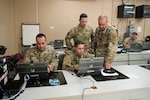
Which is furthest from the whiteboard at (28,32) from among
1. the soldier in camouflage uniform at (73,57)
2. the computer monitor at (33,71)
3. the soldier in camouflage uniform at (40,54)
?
the computer monitor at (33,71)

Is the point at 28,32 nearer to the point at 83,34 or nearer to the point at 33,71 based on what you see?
the point at 83,34

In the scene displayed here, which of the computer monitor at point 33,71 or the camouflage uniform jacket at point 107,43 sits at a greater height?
the camouflage uniform jacket at point 107,43

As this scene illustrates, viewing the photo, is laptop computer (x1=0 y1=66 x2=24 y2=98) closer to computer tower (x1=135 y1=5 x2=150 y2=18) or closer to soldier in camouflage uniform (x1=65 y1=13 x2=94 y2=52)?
soldier in camouflage uniform (x1=65 y1=13 x2=94 y2=52)

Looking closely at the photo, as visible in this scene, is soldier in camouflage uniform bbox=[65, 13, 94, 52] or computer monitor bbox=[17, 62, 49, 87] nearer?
computer monitor bbox=[17, 62, 49, 87]

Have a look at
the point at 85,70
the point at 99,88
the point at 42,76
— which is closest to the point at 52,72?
the point at 42,76

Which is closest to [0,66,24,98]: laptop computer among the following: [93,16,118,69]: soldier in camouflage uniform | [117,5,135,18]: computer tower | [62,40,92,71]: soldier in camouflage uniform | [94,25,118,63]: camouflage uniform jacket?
[62,40,92,71]: soldier in camouflage uniform

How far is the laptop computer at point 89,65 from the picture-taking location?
179 cm

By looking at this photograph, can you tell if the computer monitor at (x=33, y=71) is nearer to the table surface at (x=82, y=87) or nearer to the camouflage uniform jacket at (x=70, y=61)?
the table surface at (x=82, y=87)

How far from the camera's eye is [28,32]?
454 cm

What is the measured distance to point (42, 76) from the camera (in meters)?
1.73

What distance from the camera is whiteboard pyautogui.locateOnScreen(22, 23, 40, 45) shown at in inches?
177

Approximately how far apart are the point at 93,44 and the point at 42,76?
1.40 metres

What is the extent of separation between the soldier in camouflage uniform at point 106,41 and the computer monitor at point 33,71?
97cm

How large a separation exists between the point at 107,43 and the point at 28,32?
2.79 meters
